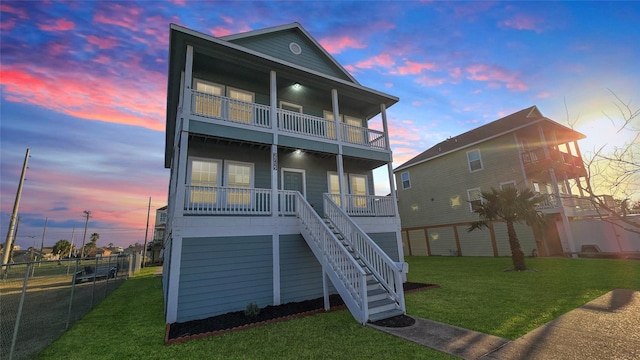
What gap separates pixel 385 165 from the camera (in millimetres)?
12562

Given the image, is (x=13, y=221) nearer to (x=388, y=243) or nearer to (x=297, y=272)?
(x=297, y=272)

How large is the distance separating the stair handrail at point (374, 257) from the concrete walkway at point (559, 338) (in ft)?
2.98

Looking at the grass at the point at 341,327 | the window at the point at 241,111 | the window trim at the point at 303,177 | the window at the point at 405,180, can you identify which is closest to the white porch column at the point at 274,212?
the window at the point at 241,111

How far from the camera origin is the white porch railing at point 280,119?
8.55 meters

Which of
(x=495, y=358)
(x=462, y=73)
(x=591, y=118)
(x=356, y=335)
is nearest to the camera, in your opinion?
(x=495, y=358)

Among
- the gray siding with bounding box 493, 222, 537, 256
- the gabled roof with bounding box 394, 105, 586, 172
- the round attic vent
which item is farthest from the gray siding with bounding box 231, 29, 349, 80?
the gray siding with bounding box 493, 222, 537, 256

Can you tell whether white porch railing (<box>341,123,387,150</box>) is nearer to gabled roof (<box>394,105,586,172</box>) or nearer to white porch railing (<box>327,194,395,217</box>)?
white porch railing (<box>327,194,395,217</box>)

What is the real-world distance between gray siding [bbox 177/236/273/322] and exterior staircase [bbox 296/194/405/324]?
5.60ft

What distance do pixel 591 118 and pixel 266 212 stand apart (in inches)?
316

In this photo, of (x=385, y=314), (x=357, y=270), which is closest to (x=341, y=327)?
(x=385, y=314)

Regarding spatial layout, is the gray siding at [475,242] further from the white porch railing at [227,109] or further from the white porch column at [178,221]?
the white porch column at [178,221]

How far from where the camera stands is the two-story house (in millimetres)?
17250

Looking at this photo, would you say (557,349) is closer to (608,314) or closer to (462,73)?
(608,314)

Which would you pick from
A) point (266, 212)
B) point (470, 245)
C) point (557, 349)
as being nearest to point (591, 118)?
point (557, 349)
